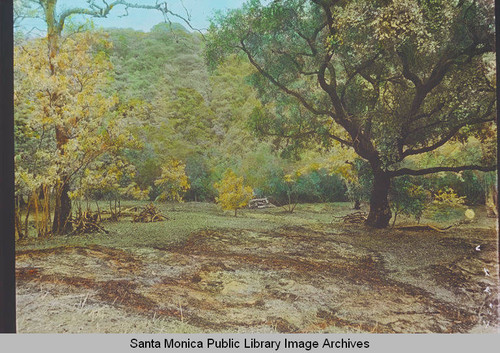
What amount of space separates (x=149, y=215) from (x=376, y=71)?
86.7 inches

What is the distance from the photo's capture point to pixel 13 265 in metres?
2.95

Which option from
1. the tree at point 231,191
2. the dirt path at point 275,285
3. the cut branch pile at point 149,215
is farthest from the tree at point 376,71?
the cut branch pile at point 149,215

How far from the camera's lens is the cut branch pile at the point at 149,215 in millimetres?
3082

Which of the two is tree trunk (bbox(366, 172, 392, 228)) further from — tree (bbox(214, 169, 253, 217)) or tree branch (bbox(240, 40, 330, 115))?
tree (bbox(214, 169, 253, 217))

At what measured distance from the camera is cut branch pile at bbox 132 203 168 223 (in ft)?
10.1

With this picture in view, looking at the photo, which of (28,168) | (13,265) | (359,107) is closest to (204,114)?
(359,107)

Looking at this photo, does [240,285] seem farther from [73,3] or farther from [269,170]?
[73,3]

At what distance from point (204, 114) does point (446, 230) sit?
2181mm

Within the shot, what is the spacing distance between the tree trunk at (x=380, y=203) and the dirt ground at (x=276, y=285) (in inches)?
3.2

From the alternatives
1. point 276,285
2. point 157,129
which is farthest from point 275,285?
point 157,129

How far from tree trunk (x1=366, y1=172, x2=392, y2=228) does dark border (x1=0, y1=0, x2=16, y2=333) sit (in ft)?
9.48

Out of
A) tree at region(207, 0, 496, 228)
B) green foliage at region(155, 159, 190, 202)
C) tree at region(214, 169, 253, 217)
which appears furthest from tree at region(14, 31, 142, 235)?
tree at region(207, 0, 496, 228)

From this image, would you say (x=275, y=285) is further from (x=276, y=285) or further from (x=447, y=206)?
(x=447, y=206)

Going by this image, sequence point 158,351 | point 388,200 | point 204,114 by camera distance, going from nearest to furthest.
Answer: point 158,351
point 388,200
point 204,114
